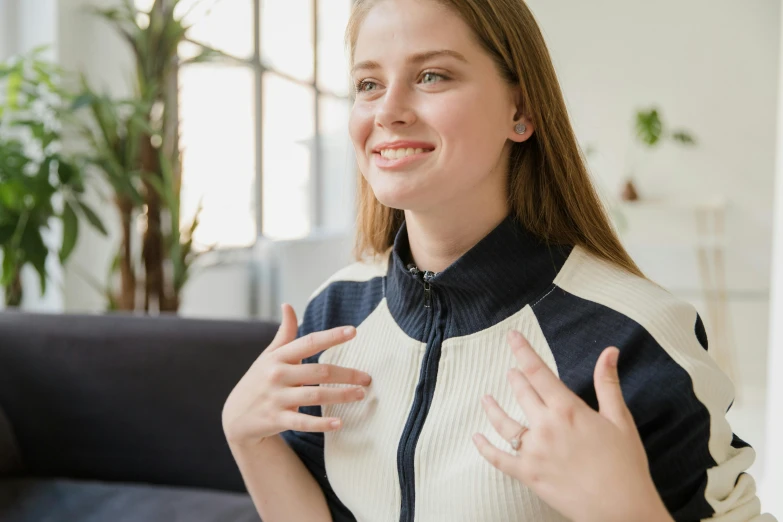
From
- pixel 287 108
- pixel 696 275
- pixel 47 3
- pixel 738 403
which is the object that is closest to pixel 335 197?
pixel 287 108

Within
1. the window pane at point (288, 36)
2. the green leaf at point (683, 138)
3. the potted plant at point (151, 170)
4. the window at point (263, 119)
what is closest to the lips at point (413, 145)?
→ the potted plant at point (151, 170)

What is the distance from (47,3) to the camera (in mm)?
3008

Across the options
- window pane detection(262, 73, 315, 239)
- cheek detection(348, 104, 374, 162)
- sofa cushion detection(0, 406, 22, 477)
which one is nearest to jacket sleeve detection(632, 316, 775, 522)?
cheek detection(348, 104, 374, 162)

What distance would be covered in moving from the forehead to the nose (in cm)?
4

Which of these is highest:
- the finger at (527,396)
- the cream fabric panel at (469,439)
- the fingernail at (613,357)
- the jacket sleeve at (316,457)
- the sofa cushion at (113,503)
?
the fingernail at (613,357)

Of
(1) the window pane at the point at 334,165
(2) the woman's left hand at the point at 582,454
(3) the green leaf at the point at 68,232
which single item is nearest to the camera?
(2) the woman's left hand at the point at 582,454

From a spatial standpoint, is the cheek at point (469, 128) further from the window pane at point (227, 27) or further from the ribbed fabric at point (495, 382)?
the window pane at point (227, 27)

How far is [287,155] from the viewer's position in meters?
5.53

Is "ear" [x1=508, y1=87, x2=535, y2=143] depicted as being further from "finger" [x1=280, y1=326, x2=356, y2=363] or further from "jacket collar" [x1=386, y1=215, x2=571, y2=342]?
"finger" [x1=280, y1=326, x2=356, y2=363]

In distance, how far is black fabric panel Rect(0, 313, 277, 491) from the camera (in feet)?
6.28

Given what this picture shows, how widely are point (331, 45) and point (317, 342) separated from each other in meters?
5.72

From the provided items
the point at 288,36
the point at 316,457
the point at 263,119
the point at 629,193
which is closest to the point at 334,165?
the point at 288,36

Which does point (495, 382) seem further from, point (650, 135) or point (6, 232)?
point (650, 135)

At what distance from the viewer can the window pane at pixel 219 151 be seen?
4375 mm
